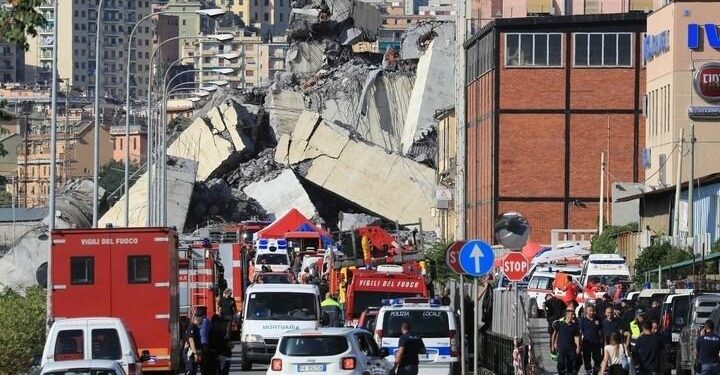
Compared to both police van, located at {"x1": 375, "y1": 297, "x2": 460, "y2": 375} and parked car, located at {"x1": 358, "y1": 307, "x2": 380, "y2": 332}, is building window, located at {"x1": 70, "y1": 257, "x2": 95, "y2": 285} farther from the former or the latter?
parked car, located at {"x1": 358, "y1": 307, "x2": 380, "y2": 332}

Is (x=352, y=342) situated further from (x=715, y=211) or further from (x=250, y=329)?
(x=715, y=211)

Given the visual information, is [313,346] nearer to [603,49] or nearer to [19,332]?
[19,332]

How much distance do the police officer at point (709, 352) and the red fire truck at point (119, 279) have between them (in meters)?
9.40

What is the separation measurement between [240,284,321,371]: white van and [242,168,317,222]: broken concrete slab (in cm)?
7017

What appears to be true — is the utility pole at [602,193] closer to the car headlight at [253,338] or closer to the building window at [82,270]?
the car headlight at [253,338]

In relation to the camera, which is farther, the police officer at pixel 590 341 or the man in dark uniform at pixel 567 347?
the police officer at pixel 590 341

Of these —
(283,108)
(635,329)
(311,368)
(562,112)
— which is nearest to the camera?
(311,368)

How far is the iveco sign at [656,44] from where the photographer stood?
74.2 m

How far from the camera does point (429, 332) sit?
108ft

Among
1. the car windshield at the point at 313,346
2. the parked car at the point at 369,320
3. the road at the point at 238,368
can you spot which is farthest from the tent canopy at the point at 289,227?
the car windshield at the point at 313,346

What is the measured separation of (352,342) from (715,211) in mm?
38075

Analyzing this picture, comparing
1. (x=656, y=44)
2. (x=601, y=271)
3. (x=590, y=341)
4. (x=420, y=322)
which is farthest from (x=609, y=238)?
(x=420, y=322)

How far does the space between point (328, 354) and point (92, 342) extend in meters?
3.53

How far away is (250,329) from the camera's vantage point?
39750 mm
